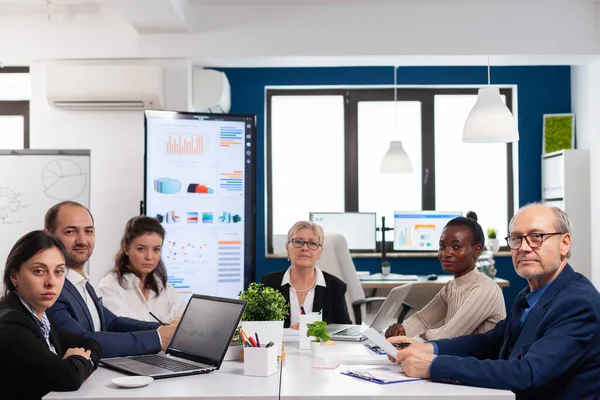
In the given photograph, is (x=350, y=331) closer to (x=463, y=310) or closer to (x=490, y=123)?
(x=463, y=310)

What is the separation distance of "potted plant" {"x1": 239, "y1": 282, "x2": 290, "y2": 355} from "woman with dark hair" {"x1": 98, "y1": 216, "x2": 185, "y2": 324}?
95cm

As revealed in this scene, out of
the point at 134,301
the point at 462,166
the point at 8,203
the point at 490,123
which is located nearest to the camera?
the point at 134,301

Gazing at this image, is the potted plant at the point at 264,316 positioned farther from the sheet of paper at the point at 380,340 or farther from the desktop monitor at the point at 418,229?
the desktop monitor at the point at 418,229

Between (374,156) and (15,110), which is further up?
(15,110)

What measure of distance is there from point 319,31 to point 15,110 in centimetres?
302

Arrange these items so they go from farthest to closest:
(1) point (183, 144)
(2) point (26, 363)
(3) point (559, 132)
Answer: (3) point (559, 132) → (1) point (183, 144) → (2) point (26, 363)

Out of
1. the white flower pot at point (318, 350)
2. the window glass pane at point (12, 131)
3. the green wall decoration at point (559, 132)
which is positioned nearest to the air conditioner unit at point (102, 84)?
the window glass pane at point (12, 131)

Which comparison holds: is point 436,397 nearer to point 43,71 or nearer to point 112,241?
point 112,241

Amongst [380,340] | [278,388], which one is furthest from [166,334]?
[380,340]

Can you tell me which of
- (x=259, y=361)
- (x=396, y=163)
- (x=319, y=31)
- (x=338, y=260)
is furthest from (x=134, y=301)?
(x=396, y=163)

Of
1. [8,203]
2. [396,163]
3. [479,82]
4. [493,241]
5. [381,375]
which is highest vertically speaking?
[479,82]

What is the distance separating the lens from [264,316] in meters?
2.41

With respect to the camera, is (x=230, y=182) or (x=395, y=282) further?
(x=395, y=282)

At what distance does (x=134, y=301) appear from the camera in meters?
3.28
